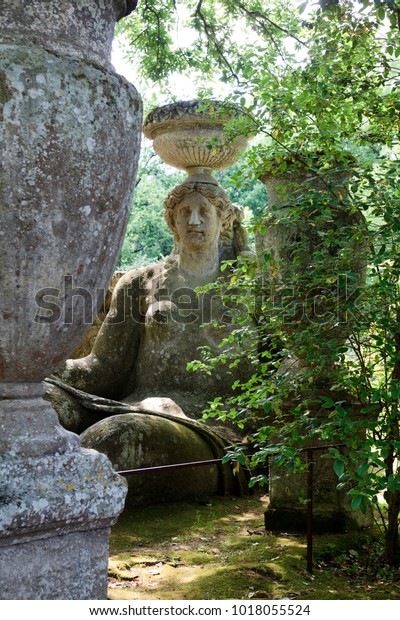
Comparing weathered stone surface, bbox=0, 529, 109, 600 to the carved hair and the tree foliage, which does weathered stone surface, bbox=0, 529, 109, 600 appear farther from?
the carved hair

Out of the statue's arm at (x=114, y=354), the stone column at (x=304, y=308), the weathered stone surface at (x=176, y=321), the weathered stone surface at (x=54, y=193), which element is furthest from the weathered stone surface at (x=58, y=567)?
the statue's arm at (x=114, y=354)

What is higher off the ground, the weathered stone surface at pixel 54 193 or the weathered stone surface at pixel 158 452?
the weathered stone surface at pixel 54 193

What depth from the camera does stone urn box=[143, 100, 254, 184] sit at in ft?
17.9

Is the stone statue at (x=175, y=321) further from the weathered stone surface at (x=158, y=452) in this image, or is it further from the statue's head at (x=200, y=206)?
the weathered stone surface at (x=158, y=452)

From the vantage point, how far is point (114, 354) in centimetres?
587

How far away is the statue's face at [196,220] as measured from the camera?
5.73m

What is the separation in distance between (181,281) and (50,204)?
4.05 metres

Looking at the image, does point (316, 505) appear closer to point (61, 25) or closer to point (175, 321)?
point (175, 321)

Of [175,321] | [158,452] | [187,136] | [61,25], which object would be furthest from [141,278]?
[61,25]

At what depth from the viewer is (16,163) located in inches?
70.5

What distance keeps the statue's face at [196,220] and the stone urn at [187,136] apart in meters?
0.33

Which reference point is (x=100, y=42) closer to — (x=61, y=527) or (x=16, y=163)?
(x=16, y=163)

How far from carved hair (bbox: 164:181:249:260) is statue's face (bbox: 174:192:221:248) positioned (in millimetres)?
41
